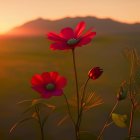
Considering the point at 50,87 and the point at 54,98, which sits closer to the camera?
the point at 50,87

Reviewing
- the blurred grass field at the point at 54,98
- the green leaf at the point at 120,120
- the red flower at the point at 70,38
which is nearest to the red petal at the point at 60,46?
the red flower at the point at 70,38

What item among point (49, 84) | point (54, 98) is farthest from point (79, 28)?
point (54, 98)

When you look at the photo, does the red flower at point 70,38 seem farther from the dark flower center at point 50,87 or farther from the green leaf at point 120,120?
the green leaf at point 120,120

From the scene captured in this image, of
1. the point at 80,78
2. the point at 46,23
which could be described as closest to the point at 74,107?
the point at 80,78

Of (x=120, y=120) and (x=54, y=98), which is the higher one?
(x=120, y=120)

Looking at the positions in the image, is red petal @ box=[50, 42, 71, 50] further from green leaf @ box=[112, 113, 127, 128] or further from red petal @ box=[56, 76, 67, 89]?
green leaf @ box=[112, 113, 127, 128]

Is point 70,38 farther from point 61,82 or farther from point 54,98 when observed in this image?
point 54,98

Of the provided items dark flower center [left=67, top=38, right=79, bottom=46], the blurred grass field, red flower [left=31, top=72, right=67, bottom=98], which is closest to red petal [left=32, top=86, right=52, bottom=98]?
red flower [left=31, top=72, right=67, bottom=98]
